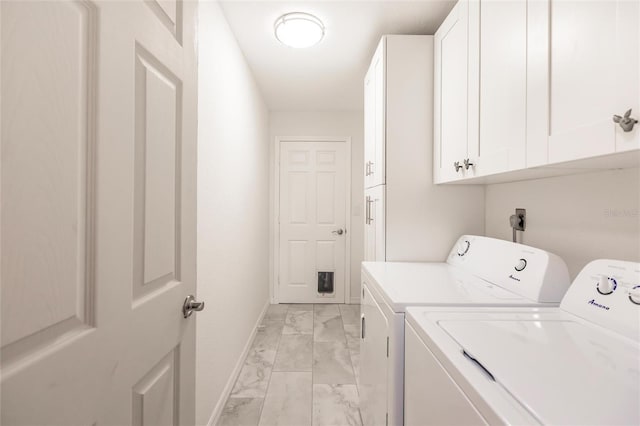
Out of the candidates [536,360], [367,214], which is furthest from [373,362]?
[367,214]

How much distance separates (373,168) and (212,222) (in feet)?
3.76

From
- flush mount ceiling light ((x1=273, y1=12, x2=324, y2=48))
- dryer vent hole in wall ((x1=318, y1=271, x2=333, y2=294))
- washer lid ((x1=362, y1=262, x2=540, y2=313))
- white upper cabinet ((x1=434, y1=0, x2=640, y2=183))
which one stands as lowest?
dryer vent hole in wall ((x1=318, y1=271, x2=333, y2=294))

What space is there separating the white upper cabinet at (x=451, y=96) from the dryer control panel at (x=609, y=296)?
0.61 metres

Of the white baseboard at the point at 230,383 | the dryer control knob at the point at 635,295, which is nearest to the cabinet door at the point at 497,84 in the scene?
the dryer control knob at the point at 635,295

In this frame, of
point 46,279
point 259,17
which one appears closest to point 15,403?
point 46,279

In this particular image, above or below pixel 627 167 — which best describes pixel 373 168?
above

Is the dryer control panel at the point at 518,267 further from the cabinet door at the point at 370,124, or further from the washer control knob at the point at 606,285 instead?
the cabinet door at the point at 370,124

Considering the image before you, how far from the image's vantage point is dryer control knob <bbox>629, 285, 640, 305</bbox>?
30.2 inches

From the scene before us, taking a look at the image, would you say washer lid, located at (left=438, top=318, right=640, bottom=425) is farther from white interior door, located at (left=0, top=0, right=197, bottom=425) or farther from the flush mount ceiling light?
the flush mount ceiling light

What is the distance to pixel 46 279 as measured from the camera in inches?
18.6

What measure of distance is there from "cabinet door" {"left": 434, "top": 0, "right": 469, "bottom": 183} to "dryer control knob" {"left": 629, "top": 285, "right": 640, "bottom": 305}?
791 mm

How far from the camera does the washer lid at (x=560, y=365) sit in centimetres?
49

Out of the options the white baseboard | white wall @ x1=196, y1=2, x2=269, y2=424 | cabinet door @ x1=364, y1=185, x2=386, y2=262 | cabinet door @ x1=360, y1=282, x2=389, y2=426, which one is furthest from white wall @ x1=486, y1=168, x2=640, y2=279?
the white baseboard

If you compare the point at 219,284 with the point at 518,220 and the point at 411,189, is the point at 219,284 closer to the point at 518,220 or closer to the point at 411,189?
the point at 411,189
